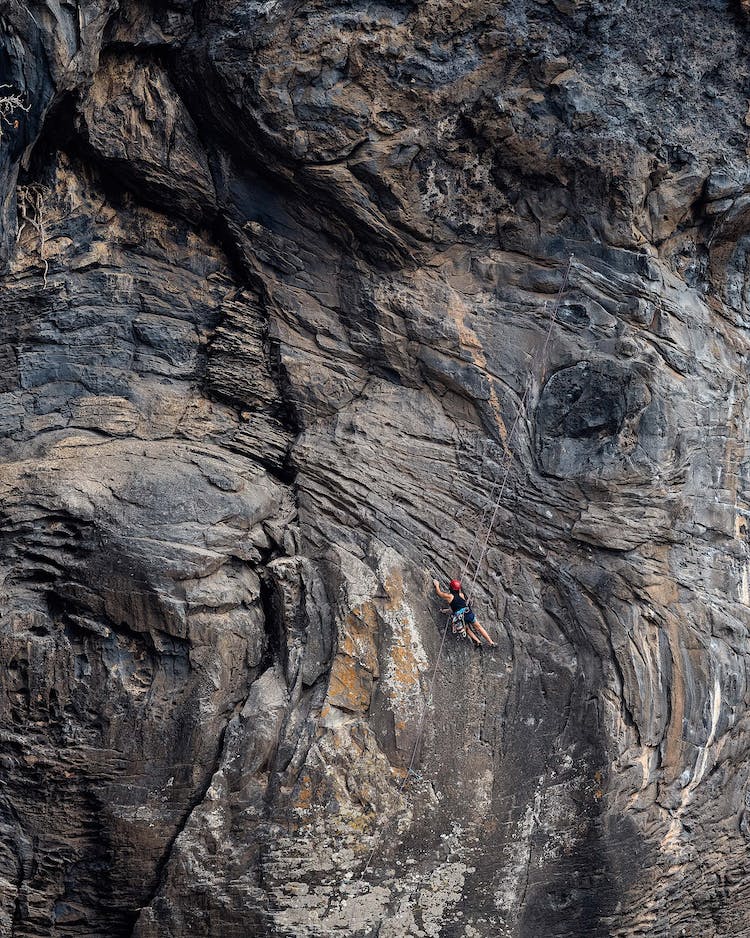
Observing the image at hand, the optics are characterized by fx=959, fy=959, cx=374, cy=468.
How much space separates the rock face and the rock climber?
0.61 ft

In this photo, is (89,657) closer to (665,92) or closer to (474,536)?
(474,536)

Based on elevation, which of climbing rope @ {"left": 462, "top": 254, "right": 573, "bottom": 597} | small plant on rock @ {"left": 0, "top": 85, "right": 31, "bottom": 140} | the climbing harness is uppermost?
small plant on rock @ {"left": 0, "top": 85, "right": 31, "bottom": 140}

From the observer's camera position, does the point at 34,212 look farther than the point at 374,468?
No

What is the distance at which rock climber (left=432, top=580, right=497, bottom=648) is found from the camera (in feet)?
34.6

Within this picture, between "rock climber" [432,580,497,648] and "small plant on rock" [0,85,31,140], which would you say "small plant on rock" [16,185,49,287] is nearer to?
"small plant on rock" [0,85,31,140]

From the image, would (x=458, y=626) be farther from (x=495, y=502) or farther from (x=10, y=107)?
(x=10, y=107)

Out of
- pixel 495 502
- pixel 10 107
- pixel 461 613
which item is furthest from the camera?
pixel 495 502

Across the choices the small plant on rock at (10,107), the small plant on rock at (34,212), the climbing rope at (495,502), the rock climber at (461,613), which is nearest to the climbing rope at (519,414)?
the climbing rope at (495,502)

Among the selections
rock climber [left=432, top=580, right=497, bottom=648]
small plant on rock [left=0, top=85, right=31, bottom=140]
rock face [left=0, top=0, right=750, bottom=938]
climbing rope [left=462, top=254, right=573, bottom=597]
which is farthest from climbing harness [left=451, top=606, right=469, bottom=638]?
small plant on rock [left=0, top=85, right=31, bottom=140]

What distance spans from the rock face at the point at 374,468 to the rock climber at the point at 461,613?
0.19m

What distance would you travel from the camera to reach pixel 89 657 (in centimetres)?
1066

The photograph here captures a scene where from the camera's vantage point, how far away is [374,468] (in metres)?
11.4

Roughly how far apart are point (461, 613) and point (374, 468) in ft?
6.74

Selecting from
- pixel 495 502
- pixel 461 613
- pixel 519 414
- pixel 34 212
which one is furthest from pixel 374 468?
pixel 34 212
